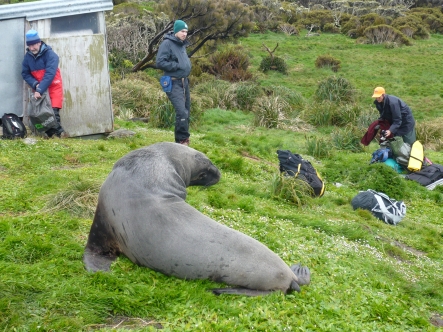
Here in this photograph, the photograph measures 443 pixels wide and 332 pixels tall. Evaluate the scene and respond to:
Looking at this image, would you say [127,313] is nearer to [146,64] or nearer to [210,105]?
[210,105]

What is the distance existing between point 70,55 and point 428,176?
7.27 meters

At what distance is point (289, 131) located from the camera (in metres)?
15.8

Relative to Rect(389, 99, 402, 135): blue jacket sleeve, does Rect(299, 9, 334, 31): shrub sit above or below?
above

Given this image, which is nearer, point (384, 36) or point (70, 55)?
point (70, 55)

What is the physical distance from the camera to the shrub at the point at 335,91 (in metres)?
18.9

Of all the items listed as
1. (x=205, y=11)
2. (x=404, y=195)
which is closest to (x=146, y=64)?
(x=205, y=11)

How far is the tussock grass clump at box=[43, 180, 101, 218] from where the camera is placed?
5.86 metres

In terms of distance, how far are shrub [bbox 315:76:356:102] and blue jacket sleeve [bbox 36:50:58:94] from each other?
37.3 feet

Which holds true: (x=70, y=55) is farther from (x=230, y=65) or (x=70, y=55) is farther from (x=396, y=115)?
(x=230, y=65)

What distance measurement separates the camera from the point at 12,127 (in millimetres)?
9438

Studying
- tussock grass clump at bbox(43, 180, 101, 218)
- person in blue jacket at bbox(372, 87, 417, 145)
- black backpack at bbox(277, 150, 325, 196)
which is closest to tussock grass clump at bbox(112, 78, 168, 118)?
person in blue jacket at bbox(372, 87, 417, 145)

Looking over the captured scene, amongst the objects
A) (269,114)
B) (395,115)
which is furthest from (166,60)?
(269,114)

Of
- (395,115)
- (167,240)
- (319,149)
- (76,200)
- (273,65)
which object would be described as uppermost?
(167,240)

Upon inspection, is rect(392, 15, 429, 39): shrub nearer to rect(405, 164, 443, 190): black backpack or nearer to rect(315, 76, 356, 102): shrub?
rect(315, 76, 356, 102): shrub
